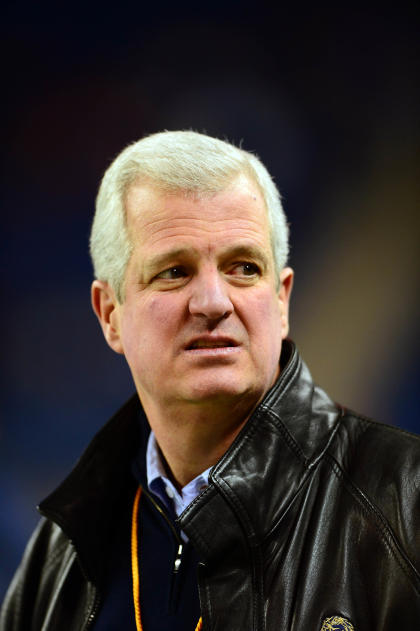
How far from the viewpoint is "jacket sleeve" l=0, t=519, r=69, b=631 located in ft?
5.78

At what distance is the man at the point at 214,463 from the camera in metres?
1.27

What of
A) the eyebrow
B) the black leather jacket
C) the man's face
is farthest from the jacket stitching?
the eyebrow

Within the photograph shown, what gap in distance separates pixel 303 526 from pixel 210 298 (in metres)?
0.48

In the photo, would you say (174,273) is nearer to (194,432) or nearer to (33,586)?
(194,432)

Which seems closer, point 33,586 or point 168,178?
point 168,178

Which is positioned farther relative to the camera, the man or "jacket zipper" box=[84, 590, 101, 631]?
"jacket zipper" box=[84, 590, 101, 631]

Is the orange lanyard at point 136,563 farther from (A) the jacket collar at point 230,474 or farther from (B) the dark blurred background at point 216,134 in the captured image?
(B) the dark blurred background at point 216,134

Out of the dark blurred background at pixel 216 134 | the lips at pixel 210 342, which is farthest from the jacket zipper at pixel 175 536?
the dark blurred background at pixel 216 134

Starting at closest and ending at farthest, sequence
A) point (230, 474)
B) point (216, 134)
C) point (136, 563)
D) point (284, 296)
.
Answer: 1. point (230, 474)
2. point (136, 563)
3. point (284, 296)
4. point (216, 134)

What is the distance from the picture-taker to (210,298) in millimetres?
1420

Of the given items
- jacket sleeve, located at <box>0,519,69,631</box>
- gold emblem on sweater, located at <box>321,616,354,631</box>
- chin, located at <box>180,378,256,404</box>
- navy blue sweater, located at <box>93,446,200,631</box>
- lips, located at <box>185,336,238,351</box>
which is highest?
lips, located at <box>185,336,238,351</box>

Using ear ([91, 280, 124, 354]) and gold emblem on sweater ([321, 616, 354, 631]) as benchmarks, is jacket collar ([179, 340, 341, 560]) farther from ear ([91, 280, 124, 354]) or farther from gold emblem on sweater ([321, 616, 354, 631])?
ear ([91, 280, 124, 354])

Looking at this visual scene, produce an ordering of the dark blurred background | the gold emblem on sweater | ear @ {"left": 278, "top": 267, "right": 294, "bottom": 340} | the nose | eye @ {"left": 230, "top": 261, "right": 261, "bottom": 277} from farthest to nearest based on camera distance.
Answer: the dark blurred background
ear @ {"left": 278, "top": 267, "right": 294, "bottom": 340}
eye @ {"left": 230, "top": 261, "right": 261, "bottom": 277}
the nose
the gold emblem on sweater

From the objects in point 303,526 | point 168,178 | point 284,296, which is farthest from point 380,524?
point 168,178
